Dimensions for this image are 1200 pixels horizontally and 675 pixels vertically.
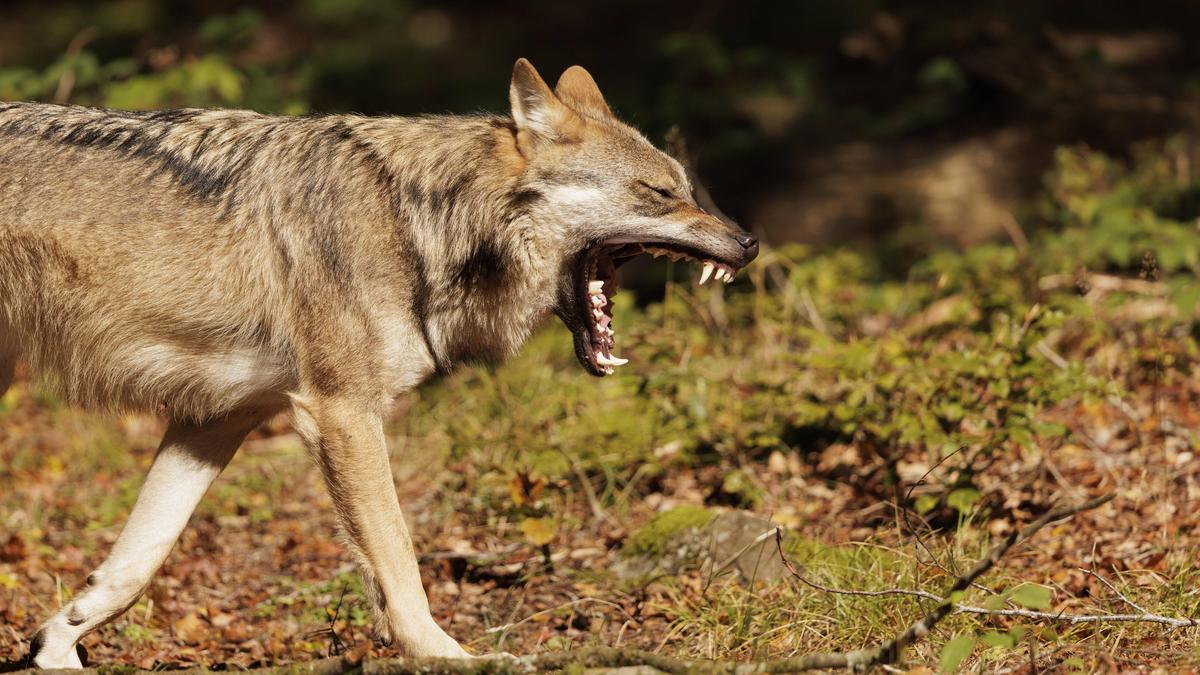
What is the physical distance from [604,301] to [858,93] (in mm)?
9080

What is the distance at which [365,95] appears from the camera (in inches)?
654

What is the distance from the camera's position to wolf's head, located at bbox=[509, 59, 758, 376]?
4910mm

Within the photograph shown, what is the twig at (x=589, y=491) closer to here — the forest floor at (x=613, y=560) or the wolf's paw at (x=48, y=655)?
the forest floor at (x=613, y=560)

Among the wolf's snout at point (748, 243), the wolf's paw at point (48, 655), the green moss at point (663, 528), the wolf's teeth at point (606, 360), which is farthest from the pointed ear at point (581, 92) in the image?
the wolf's paw at point (48, 655)

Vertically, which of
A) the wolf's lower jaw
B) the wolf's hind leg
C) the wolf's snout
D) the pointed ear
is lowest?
the wolf's hind leg

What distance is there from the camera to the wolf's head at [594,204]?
4.91 meters

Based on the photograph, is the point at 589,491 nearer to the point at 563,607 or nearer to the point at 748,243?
the point at 563,607

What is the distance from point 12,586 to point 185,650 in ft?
3.45

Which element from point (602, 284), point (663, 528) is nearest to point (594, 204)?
point (602, 284)

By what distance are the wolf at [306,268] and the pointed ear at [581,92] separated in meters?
0.26

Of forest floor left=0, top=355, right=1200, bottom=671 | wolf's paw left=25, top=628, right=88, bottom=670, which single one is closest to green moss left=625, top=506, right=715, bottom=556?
forest floor left=0, top=355, right=1200, bottom=671

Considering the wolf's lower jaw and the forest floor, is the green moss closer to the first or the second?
the forest floor

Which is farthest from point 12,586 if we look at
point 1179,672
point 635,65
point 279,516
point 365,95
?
point 635,65

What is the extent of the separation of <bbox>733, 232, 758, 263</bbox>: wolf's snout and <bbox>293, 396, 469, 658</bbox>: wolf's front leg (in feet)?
5.22
